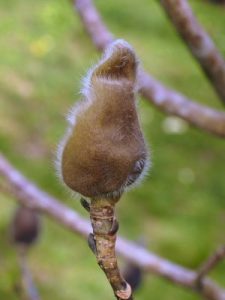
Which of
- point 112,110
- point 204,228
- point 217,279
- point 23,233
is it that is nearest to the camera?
point 112,110

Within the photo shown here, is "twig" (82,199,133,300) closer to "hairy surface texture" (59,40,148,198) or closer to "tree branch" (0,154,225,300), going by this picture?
"hairy surface texture" (59,40,148,198)

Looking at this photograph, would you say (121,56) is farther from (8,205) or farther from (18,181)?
(8,205)

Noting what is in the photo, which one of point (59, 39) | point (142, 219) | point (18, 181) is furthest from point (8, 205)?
point (59, 39)

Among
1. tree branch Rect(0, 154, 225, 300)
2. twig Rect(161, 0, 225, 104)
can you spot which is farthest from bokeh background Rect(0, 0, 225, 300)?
twig Rect(161, 0, 225, 104)

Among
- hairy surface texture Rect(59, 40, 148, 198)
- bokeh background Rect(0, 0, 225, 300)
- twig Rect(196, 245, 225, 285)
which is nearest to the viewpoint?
hairy surface texture Rect(59, 40, 148, 198)

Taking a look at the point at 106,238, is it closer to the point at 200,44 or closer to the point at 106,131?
the point at 106,131

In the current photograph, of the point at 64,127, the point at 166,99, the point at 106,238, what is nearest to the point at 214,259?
the point at 166,99
